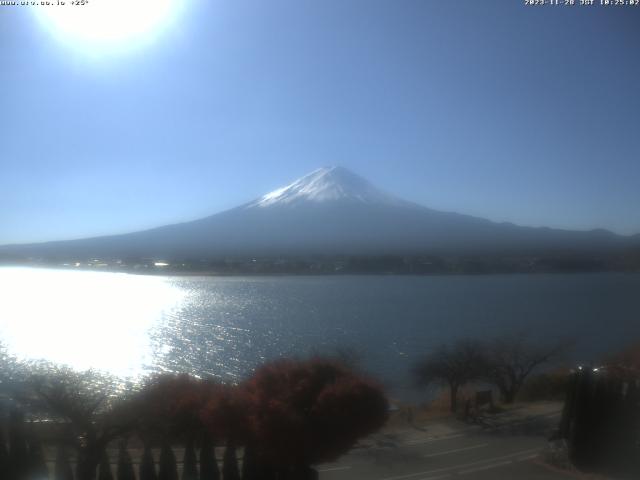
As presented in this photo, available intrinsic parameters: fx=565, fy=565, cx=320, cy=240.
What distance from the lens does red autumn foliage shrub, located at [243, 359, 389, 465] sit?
408 cm

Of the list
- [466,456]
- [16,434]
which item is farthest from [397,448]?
[16,434]

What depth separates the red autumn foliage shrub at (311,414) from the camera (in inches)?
161

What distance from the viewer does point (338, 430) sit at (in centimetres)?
414

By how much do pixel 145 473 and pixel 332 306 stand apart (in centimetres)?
794

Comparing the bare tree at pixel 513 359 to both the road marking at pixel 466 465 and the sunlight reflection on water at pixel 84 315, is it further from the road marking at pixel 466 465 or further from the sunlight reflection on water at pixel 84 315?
the sunlight reflection on water at pixel 84 315

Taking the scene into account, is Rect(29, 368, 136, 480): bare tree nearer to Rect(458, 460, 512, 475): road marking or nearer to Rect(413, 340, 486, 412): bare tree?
Rect(458, 460, 512, 475): road marking

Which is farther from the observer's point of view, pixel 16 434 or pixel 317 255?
pixel 317 255

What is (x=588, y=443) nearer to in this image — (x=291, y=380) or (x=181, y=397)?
(x=291, y=380)

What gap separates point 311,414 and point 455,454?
1.87 metres

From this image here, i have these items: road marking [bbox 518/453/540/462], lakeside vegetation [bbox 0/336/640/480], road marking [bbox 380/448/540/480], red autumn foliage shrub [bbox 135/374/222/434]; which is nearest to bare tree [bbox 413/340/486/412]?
road marking [bbox 380/448/540/480]

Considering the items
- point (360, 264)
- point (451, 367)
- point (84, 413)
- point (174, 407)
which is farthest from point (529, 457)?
point (360, 264)

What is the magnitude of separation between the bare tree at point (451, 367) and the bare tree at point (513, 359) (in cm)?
19

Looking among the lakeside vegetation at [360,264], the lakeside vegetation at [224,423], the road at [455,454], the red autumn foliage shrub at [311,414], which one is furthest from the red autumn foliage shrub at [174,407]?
the lakeside vegetation at [360,264]

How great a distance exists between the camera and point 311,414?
417cm
